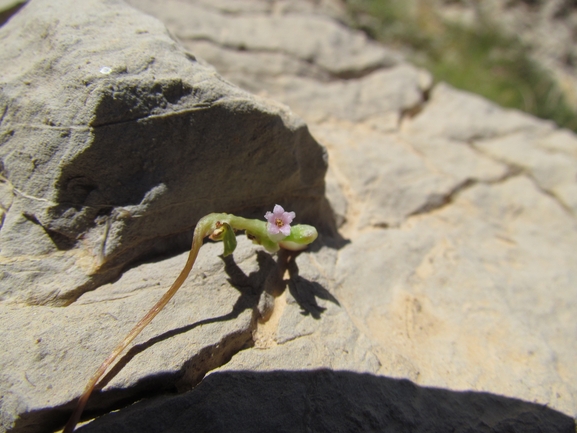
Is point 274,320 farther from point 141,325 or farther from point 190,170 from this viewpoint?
point 190,170

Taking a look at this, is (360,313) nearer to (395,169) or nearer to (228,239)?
(228,239)

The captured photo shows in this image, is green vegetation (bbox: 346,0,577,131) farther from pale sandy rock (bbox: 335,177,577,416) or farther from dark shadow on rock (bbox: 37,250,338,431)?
dark shadow on rock (bbox: 37,250,338,431)

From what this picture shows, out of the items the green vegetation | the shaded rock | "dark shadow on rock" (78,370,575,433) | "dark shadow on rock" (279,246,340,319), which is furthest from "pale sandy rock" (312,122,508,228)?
the green vegetation

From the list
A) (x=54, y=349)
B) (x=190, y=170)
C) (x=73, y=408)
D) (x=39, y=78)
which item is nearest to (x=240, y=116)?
(x=190, y=170)

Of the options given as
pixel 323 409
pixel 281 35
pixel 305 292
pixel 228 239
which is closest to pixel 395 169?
pixel 305 292

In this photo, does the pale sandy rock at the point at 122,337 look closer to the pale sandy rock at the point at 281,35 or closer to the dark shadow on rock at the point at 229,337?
the dark shadow on rock at the point at 229,337

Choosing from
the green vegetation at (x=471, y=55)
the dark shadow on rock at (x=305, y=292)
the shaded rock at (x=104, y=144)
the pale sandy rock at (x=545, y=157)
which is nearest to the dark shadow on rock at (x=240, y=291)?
the dark shadow on rock at (x=305, y=292)
